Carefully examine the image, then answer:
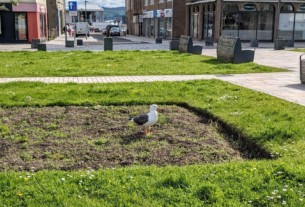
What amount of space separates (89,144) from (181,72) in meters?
8.35

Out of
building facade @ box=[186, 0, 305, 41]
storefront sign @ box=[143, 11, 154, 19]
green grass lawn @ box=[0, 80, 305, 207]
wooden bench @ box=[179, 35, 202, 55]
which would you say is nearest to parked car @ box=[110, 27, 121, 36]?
storefront sign @ box=[143, 11, 154, 19]

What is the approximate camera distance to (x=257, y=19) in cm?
3812

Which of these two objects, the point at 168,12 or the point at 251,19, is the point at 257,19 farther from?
the point at 168,12

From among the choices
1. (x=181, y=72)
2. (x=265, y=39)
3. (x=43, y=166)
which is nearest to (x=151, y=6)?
(x=265, y=39)

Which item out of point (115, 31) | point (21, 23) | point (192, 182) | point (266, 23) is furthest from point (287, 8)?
point (192, 182)

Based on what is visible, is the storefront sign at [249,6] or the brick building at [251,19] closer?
the brick building at [251,19]

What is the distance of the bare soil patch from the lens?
17.6 ft

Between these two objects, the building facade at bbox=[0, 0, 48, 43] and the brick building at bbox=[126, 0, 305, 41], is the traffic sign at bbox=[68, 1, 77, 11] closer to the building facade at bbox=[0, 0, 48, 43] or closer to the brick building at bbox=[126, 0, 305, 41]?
the building facade at bbox=[0, 0, 48, 43]

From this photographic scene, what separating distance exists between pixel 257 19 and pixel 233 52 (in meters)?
22.7

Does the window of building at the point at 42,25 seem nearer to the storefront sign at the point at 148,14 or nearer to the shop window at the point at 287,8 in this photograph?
the storefront sign at the point at 148,14

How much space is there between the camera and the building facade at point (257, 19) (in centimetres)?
3703

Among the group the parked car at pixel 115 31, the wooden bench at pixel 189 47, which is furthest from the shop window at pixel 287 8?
the parked car at pixel 115 31

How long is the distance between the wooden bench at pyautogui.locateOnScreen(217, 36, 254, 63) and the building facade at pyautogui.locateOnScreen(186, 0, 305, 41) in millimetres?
18875

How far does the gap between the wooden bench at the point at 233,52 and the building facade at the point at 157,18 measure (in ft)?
96.4
